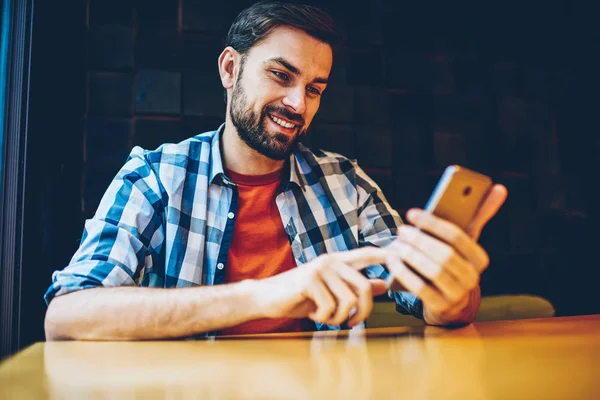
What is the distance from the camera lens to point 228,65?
154 centimetres

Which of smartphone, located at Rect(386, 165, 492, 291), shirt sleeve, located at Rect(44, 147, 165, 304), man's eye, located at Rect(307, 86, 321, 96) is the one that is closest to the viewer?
smartphone, located at Rect(386, 165, 492, 291)

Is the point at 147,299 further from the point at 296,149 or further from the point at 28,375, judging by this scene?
the point at 296,149

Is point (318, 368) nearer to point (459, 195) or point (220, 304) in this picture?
point (220, 304)

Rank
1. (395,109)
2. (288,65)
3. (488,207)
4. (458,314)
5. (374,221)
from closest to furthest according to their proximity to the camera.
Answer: (488,207) → (458,314) → (288,65) → (374,221) → (395,109)

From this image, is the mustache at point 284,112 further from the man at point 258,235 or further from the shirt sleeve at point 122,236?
the shirt sleeve at point 122,236

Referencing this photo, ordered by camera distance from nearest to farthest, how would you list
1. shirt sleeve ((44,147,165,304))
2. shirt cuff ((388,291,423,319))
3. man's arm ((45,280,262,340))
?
1. man's arm ((45,280,262,340))
2. shirt sleeve ((44,147,165,304))
3. shirt cuff ((388,291,423,319))

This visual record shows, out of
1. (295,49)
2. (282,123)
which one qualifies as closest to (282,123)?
(282,123)

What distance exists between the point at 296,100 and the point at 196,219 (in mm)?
501

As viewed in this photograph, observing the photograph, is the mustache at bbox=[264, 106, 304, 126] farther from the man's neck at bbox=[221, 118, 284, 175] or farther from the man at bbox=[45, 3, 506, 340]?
the man's neck at bbox=[221, 118, 284, 175]

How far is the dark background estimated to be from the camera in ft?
4.94

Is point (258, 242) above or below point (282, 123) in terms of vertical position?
below

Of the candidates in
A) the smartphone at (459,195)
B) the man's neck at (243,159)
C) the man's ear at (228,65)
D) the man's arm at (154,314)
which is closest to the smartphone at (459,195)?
the smartphone at (459,195)

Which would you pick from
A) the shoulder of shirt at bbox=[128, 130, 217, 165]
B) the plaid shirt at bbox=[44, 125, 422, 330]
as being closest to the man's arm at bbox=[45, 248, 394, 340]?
the plaid shirt at bbox=[44, 125, 422, 330]

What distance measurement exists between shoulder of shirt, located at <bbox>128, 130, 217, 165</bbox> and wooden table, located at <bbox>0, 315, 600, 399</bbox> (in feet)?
2.16
